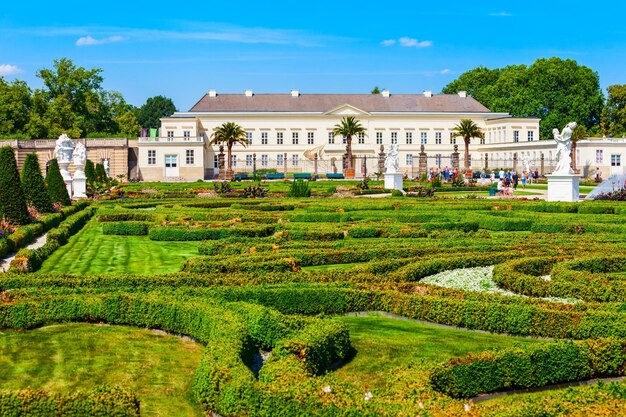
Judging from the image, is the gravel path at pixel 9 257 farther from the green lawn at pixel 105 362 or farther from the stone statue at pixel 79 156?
the stone statue at pixel 79 156

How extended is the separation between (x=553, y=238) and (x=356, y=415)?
38.7ft

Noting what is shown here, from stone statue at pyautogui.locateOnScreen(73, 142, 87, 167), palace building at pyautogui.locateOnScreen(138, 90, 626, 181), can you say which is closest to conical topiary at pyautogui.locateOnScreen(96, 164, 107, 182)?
stone statue at pyautogui.locateOnScreen(73, 142, 87, 167)

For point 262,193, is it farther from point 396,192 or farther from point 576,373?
point 576,373

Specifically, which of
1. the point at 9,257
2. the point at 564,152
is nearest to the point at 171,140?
the point at 564,152

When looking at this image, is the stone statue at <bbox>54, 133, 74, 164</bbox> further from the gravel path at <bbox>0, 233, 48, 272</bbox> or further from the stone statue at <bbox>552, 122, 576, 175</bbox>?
the stone statue at <bbox>552, 122, 576, 175</bbox>

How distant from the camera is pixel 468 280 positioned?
478 inches

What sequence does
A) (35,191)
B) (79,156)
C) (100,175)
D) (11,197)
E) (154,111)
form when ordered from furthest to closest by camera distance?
(154,111) → (100,175) → (79,156) → (35,191) → (11,197)

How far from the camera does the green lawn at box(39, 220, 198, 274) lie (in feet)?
45.6

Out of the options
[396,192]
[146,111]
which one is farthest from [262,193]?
[146,111]

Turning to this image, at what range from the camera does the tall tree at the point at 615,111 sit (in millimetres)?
81625

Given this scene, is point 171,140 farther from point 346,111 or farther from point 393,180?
point 393,180

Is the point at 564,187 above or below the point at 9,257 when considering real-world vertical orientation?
above

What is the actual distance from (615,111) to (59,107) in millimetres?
56395

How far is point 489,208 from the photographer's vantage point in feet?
83.0
